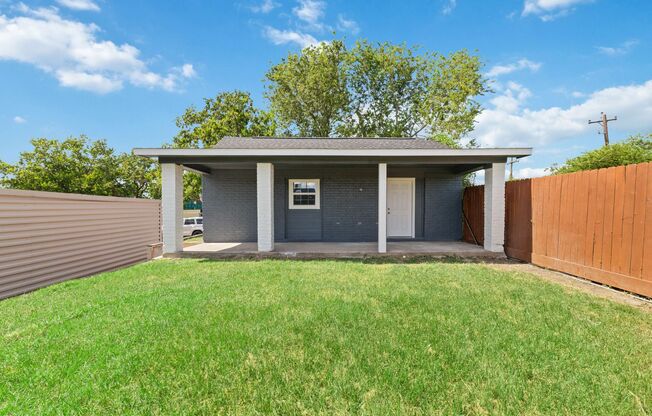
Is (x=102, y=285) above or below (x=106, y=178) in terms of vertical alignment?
below

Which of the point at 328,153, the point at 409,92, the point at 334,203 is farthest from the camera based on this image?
the point at 409,92

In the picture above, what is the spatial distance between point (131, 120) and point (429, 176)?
17.9 meters

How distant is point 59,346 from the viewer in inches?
113

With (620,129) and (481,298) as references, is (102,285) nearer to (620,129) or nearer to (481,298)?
(481,298)

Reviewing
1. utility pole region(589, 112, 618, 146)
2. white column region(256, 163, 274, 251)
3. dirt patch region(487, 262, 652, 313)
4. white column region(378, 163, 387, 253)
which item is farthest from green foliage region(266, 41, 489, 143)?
dirt patch region(487, 262, 652, 313)

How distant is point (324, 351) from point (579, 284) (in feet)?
16.6

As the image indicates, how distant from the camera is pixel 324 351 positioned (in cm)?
269

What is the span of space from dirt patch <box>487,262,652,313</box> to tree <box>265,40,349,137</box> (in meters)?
18.4

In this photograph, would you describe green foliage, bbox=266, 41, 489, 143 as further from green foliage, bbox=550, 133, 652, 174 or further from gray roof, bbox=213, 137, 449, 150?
gray roof, bbox=213, 137, 449, 150

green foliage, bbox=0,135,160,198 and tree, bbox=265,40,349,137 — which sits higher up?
tree, bbox=265,40,349,137

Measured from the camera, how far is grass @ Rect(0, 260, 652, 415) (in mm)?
2068

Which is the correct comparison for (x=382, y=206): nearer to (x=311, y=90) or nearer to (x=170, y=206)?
(x=170, y=206)

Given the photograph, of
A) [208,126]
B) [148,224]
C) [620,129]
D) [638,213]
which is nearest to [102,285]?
[148,224]

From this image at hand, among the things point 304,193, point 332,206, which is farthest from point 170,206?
point 332,206
